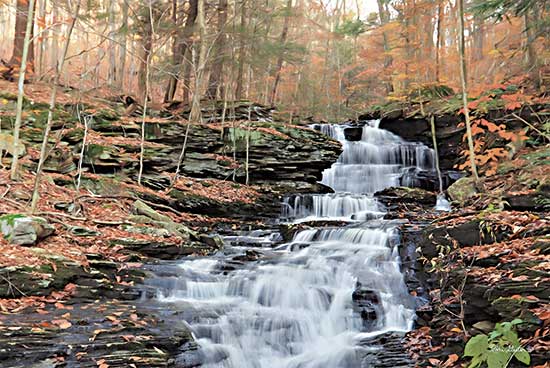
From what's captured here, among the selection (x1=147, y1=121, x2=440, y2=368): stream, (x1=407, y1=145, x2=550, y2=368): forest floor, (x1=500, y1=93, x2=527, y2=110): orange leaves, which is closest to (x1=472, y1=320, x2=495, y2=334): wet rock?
(x1=407, y1=145, x2=550, y2=368): forest floor

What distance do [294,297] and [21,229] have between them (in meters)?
4.39

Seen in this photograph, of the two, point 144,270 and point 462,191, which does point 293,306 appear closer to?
point 144,270

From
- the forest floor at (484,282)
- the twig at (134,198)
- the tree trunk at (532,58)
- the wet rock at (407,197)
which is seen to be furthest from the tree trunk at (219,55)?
the forest floor at (484,282)

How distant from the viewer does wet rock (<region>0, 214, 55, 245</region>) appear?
619 centimetres

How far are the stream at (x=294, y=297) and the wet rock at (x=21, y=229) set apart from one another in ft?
6.47

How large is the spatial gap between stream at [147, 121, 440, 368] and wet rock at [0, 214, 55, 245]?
6.47 feet

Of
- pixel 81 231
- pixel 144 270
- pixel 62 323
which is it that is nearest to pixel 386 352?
pixel 62 323

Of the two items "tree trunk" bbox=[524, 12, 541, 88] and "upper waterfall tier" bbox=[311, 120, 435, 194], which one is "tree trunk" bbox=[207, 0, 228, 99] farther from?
"tree trunk" bbox=[524, 12, 541, 88]

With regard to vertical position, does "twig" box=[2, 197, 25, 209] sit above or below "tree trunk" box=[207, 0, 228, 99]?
below

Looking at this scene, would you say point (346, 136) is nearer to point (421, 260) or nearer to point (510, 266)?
point (421, 260)

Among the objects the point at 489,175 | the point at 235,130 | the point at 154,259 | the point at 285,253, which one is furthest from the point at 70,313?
the point at 489,175

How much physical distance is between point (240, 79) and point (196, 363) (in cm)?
1566

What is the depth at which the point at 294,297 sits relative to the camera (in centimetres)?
666

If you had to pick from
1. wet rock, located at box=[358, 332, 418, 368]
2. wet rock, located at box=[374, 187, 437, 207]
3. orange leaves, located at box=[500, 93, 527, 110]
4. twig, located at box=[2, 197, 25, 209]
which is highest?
orange leaves, located at box=[500, 93, 527, 110]
